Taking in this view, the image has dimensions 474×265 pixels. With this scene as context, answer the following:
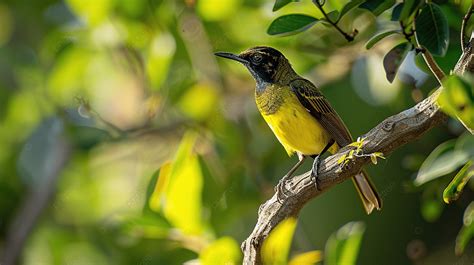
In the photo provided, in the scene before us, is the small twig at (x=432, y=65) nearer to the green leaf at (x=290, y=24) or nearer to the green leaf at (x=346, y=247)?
the green leaf at (x=290, y=24)

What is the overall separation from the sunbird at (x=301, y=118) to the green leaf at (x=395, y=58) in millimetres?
670

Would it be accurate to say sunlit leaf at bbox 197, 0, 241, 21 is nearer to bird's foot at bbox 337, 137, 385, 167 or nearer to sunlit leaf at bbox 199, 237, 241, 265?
sunlit leaf at bbox 199, 237, 241, 265

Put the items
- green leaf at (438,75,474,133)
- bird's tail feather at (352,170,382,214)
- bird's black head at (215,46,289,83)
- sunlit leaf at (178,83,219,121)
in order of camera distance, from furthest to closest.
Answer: sunlit leaf at (178,83,219,121) → bird's black head at (215,46,289,83) → bird's tail feather at (352,170,382,214) → green leaf at (438,75,474,133)

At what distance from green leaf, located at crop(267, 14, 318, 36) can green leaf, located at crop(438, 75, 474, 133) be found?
1.92 feet

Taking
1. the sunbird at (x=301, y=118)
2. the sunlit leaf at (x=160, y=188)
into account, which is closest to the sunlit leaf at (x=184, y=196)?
the sunlit leaf at (x=160, y=188)

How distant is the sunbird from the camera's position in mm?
3104

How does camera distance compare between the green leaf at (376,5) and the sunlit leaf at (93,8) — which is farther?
the sunlit leaf at (93,8)

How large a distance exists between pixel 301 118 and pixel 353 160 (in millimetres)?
1027

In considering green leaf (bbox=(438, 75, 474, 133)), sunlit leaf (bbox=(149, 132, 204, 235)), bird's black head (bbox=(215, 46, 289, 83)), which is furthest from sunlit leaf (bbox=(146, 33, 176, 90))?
green leaf (bbox=(438, 75, 474, 133))

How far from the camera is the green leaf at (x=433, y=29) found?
7.03 feet

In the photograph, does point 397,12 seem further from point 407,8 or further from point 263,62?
point 263,62

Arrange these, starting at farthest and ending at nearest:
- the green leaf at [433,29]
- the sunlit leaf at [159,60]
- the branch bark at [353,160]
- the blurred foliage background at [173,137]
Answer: the sunlit leaf at [159,60]
the blurred foliage background at [173,137]
the green leaf at [433,29]
the branch bark at [353,160]

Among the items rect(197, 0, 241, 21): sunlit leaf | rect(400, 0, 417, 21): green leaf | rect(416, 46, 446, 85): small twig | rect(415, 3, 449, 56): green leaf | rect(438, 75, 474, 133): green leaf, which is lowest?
rect(438, 75, 474, 133): green leaf

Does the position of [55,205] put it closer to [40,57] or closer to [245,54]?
Answer: [40,57]
